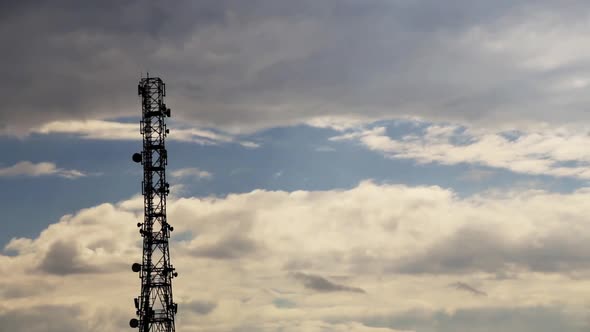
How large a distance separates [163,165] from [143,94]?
1113 cm

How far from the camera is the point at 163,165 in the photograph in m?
148

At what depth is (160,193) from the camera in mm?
148250

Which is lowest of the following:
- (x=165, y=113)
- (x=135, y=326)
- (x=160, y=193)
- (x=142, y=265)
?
(x=135, y=326)

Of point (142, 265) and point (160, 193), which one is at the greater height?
point (160, 193)

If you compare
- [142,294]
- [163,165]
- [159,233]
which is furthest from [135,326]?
[163,165]

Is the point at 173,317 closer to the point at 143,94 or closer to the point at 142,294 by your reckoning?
the point at 142,294

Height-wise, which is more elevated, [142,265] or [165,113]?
[165,113]

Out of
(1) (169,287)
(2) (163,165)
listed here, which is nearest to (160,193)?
(2) (163,165)

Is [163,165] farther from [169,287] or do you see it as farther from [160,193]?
[169,287]

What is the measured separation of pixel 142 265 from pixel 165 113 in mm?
22724

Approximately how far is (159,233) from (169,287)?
807 centimetres

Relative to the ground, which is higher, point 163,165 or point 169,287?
point 163,165

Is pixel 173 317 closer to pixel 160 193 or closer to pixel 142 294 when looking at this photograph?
pixel 142 294

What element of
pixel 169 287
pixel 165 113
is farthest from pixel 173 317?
pixel 165 113
